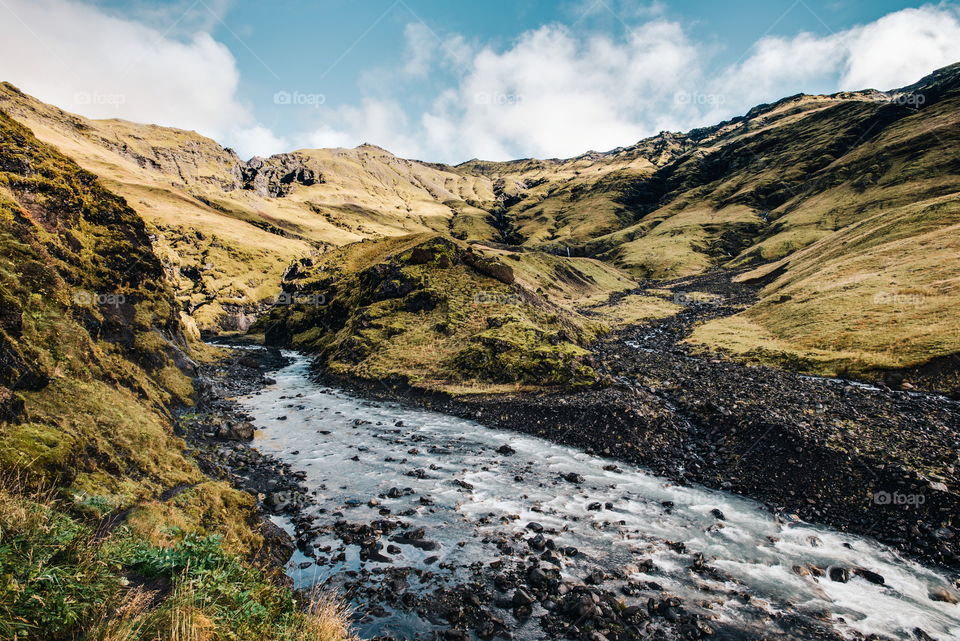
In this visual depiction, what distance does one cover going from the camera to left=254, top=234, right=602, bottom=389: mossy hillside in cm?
3703

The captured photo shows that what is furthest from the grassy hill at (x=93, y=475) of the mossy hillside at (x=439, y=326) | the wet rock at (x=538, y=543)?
the mossy hillside at (x=439, y=326)

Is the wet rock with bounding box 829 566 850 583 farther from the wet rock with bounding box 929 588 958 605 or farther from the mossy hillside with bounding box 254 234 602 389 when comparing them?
the mossy hillside with bounding box 254 234 602 389

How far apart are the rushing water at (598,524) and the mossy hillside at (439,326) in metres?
9.61

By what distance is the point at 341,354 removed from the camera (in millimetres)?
46250

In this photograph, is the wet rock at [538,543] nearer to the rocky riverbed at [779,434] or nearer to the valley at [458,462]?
the valley at [458,462]

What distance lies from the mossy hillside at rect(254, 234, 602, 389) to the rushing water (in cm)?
961

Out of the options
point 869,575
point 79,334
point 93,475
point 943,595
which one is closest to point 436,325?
point 79,334

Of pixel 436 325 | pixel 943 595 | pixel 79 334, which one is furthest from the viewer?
pixel 436 325

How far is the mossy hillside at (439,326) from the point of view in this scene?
37.0 metres

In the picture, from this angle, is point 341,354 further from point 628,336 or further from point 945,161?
point 945,161

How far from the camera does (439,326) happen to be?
4594 cm

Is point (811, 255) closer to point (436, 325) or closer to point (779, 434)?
point (779, 434)

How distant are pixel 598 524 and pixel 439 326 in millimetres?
31519

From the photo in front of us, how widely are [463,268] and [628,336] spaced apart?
27.2 meters
